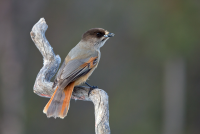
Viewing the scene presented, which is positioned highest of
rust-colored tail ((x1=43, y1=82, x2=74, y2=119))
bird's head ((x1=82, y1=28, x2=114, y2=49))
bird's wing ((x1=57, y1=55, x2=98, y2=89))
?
bird's head ((x1=82, y1=28, x2=114, y2=49))

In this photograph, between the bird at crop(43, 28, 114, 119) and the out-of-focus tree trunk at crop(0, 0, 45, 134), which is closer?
the bird at crop(43, 28, 114, 119)

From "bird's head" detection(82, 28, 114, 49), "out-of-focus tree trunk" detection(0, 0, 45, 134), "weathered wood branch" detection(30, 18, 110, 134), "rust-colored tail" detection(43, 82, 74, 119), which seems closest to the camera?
"weathered wood branch" detection(30, 18, 110, 134)

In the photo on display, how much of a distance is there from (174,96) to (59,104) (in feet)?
30.9

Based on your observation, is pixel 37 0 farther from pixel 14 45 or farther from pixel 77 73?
pixel 77 73

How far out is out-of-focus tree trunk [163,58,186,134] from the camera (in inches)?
511

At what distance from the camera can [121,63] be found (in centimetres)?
1441

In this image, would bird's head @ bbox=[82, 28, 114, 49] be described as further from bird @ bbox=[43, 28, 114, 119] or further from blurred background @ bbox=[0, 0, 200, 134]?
blurred background @ bbox=[0, 0, 200, 134]

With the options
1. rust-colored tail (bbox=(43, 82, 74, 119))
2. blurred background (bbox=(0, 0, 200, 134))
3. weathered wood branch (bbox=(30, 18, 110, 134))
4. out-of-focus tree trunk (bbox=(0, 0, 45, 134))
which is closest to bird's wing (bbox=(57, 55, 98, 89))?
rust-colored tail (bbox=(43, 82, 74, 119))

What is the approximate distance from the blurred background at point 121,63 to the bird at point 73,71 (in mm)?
7072

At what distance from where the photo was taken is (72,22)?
14539mm

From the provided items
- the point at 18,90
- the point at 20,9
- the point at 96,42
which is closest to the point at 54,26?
the point at 20,9

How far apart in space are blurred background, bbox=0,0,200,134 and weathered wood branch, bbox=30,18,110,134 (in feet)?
24.1

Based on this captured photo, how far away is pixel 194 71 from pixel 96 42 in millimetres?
9058

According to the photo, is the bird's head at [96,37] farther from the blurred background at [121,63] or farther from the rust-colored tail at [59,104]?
the blurred background at [121,63]
